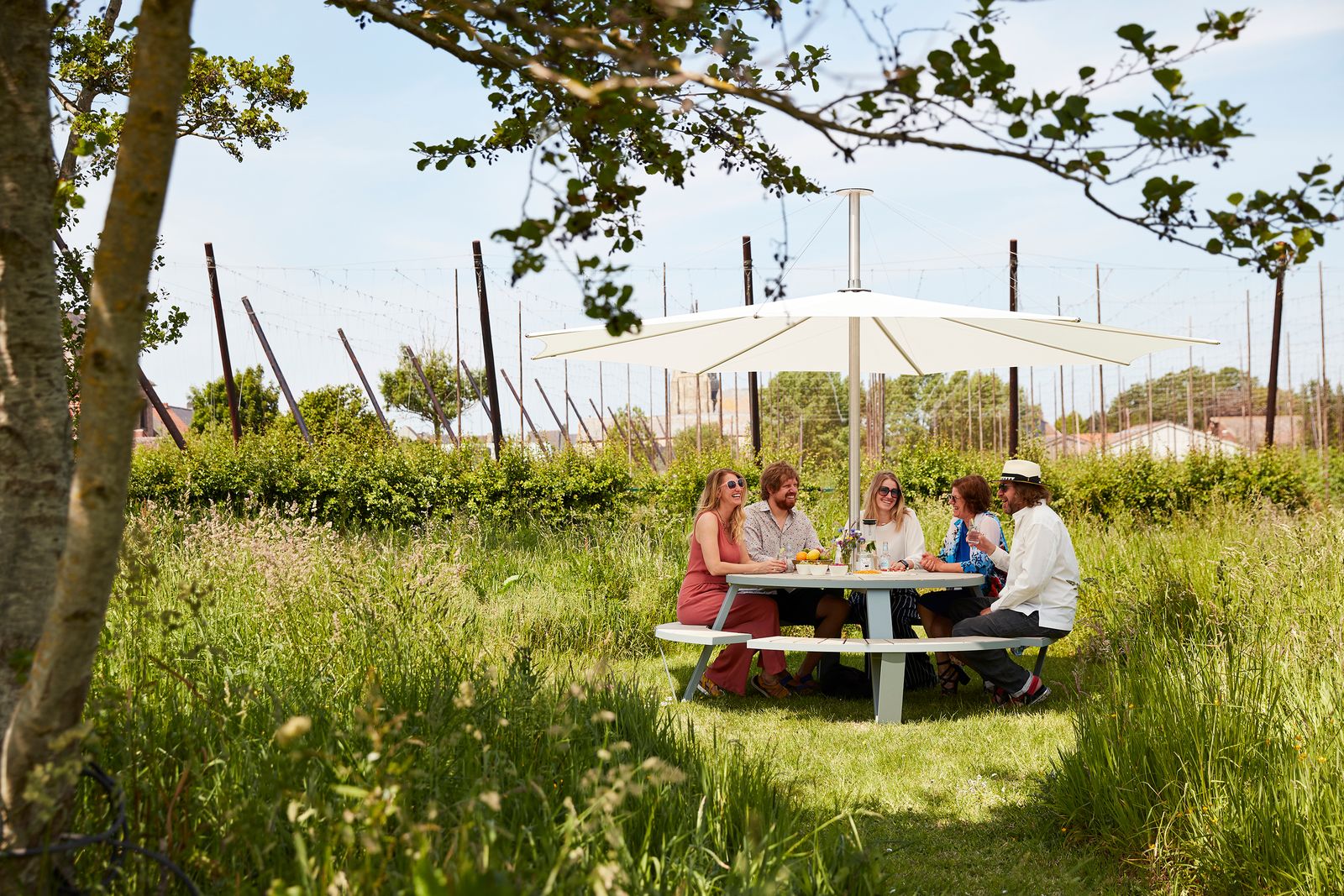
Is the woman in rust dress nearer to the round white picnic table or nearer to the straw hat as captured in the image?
the round white picnic table

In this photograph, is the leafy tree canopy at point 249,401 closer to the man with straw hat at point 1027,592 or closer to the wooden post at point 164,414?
the wooden post at point 164,414

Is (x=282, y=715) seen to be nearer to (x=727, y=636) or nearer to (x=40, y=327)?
(x=40, y=327)

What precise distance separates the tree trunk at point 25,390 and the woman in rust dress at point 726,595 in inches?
161

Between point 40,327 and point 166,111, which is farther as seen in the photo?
point 40,327

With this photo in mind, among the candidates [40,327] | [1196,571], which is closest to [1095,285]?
[1196,571]

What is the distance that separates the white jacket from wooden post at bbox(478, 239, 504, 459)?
31.5 ft

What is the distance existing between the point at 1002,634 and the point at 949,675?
2.18 ft

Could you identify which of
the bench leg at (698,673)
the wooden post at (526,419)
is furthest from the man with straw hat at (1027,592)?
the wooden post at (526,419)

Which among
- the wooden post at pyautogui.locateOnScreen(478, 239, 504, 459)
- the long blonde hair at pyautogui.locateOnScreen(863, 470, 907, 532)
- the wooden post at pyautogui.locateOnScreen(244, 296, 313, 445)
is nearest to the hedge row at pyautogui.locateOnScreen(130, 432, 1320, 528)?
the wooden post at pyautogui.locateOnScreen(478, 239, 504, 459)

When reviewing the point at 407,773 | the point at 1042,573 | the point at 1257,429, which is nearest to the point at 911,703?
the point at 1042,573

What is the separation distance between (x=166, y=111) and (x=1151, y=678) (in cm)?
328

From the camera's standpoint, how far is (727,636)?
543 cm

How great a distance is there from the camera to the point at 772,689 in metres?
5.89

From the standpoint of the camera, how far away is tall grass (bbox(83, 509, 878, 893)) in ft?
6.49
